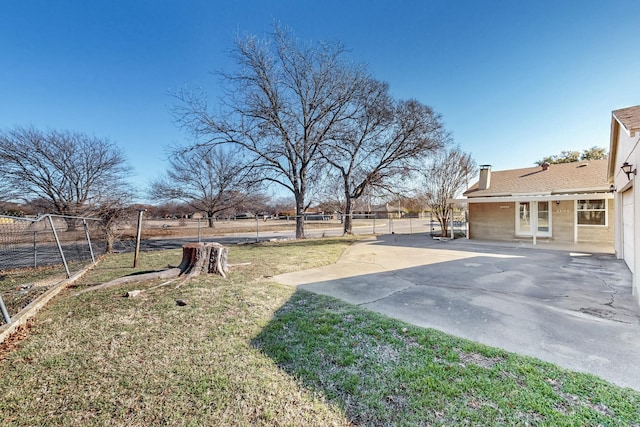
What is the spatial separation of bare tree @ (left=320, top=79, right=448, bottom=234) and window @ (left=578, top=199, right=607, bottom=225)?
7213 mm

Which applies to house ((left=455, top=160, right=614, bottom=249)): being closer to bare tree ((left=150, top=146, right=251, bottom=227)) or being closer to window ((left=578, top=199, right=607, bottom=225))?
window ((left=578, top=199, right=607, bottom=225))

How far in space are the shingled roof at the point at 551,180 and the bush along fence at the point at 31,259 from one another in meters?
16.9

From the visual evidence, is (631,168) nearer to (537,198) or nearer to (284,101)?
(537,198)

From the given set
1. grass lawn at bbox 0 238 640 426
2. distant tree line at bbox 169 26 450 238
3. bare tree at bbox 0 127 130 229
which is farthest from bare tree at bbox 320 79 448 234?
bare tree at bbox 0 127 130 229

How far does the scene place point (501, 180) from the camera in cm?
1474

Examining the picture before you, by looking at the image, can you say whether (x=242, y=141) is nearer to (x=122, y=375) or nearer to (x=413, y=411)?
(x=122, y=375)

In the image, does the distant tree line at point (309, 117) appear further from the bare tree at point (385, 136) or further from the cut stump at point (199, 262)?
the cut stump at point (199, 262)

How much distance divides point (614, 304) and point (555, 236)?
9875mm

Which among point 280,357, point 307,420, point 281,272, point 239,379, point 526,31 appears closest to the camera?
point 307,420

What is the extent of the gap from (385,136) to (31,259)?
17.0 m

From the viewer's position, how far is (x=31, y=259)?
8.80 m

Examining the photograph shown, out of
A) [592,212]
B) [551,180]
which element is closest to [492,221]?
[551,180]

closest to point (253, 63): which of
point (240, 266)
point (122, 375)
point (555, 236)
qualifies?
point (240, 266)

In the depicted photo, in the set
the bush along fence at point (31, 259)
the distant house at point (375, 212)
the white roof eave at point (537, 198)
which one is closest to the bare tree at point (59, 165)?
the bush along fence at point (31, 259)
